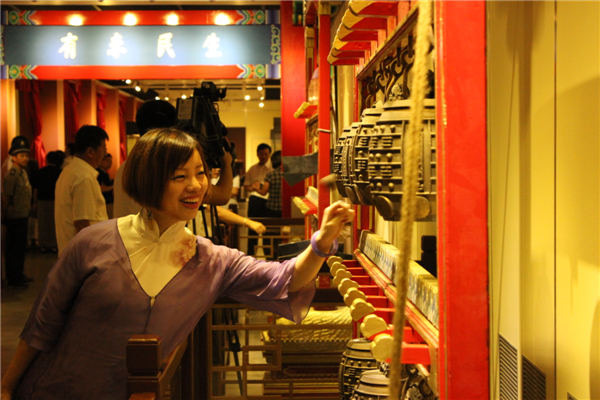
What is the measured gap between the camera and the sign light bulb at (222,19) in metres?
6.20

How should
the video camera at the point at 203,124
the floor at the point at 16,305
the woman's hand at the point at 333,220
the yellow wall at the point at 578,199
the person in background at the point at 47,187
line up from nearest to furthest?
the yellow wall at the point at 578,199, the woman's hand at the point at 333,220, the video camera at the point at 203,124, the floor at the point at 16,305, the person in background at the point at 47,187

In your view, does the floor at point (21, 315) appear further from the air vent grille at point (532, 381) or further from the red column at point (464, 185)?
the red column at point (464, 185)

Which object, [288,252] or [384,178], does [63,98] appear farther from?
[384,178]

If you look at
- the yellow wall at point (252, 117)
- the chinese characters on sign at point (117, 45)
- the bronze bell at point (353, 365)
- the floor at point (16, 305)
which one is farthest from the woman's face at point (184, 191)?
the yellow wall at point (252, 117)

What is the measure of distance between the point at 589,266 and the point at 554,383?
0.22 meters

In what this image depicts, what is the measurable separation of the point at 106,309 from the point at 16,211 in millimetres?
6193

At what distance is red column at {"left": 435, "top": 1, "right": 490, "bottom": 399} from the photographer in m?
1.02

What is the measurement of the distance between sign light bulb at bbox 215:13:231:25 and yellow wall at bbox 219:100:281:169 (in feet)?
12.7

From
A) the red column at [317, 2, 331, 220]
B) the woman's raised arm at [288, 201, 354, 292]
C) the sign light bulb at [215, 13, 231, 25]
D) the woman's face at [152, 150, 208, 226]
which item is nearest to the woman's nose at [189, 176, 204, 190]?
→ the woman's face at [152, 150, 208, 226]

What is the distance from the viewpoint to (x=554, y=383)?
1.05 metres

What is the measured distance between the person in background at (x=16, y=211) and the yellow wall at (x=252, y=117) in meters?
3.32

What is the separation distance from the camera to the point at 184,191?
66.7 inches

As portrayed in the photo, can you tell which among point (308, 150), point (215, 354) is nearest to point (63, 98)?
point (308, 150)

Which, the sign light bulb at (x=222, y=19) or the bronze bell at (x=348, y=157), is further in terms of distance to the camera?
the sign light bulb at (x=222, y=19)
